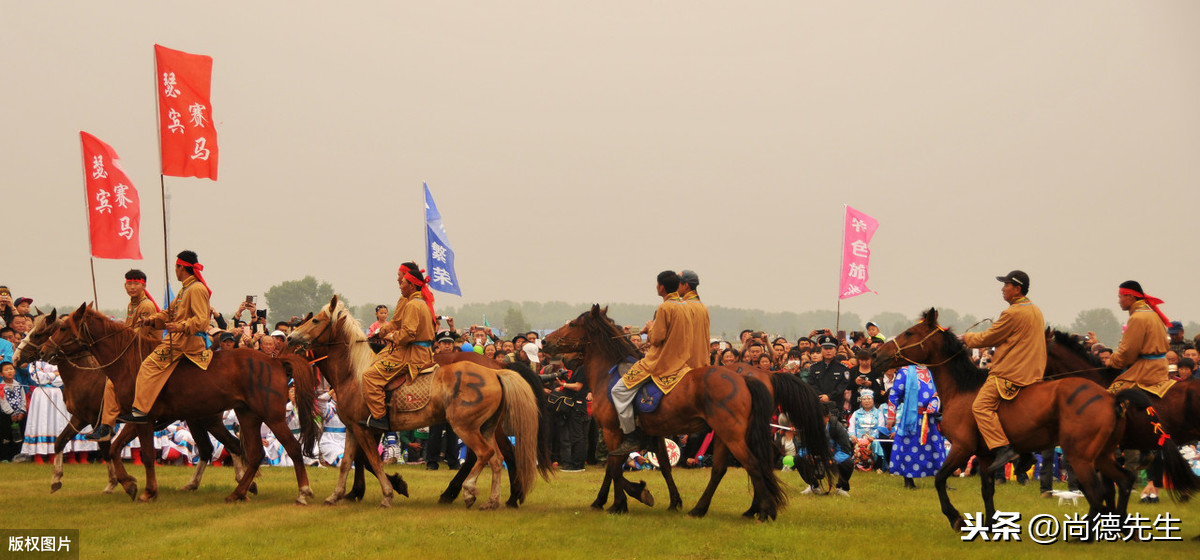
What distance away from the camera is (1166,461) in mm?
10742

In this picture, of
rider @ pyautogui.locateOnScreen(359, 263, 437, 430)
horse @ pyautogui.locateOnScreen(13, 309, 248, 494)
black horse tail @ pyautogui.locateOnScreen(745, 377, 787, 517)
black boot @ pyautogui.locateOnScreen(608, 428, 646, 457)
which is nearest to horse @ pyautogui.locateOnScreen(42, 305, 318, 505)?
horse @ pyautogui.locateOnScreen(13, 309, 248, 494)

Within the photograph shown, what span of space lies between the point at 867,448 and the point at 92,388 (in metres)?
12.7

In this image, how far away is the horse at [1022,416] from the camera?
10227 mm

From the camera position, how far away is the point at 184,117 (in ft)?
62.1

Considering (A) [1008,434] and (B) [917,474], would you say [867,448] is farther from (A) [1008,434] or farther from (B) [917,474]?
(A) [1008,434]

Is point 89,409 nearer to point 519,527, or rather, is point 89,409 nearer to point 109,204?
point 109,204

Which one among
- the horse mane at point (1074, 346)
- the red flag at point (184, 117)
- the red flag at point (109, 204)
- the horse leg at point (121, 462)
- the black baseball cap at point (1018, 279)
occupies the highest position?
the red flag at point (184, 117)

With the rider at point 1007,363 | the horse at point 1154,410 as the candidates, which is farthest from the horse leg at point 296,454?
the horse at point 1154,410

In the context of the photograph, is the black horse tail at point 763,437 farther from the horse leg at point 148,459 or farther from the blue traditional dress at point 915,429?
the horse leg at point 148,459

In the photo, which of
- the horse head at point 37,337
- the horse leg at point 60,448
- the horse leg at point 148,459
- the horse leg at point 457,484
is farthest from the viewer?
the horse leg at point 60,448

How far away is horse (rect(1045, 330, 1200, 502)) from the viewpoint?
10.7 meters

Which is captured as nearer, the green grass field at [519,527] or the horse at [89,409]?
the green grass field at [519,527]

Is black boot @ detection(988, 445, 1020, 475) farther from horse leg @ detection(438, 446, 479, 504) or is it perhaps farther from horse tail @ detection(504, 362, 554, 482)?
horse leg @ detection(438, 446, 479, 504)

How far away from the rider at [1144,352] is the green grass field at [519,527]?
1.75 m
